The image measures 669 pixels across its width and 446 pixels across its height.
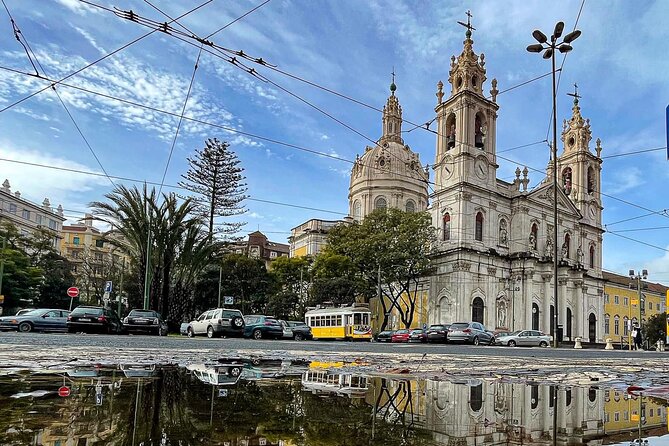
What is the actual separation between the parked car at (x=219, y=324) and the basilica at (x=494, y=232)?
3026 cm

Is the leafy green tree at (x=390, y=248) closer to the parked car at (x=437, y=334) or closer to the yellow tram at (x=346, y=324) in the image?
the yellow tram at (x=346, y=324)

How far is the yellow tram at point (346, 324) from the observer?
38.8m

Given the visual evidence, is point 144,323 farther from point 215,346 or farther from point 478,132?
point 478,132

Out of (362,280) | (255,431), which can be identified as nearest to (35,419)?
(255,431)

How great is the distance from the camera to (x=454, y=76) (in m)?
54.7

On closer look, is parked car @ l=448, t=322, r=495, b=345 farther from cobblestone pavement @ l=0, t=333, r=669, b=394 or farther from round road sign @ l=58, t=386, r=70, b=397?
round road sign @ l=58, t=386, r=70, b=397

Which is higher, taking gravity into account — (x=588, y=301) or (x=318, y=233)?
(x=318, y=233)

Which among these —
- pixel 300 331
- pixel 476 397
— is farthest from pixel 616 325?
pixel 476 397

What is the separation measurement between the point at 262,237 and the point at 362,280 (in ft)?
149

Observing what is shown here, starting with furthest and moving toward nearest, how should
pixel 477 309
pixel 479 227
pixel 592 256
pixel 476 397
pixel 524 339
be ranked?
pixel 592 256 → pixel 479 227 → pixel 477 309 → pixel 524 339 → pixel 476 397

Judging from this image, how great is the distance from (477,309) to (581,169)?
2306 centimetres

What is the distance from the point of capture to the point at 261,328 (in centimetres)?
2639

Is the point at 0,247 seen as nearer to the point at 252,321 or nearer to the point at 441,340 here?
the point at 252,321

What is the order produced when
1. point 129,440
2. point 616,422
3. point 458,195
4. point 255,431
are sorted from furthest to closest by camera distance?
point 458,195
point 616,422
point 255,431
point 129,440
